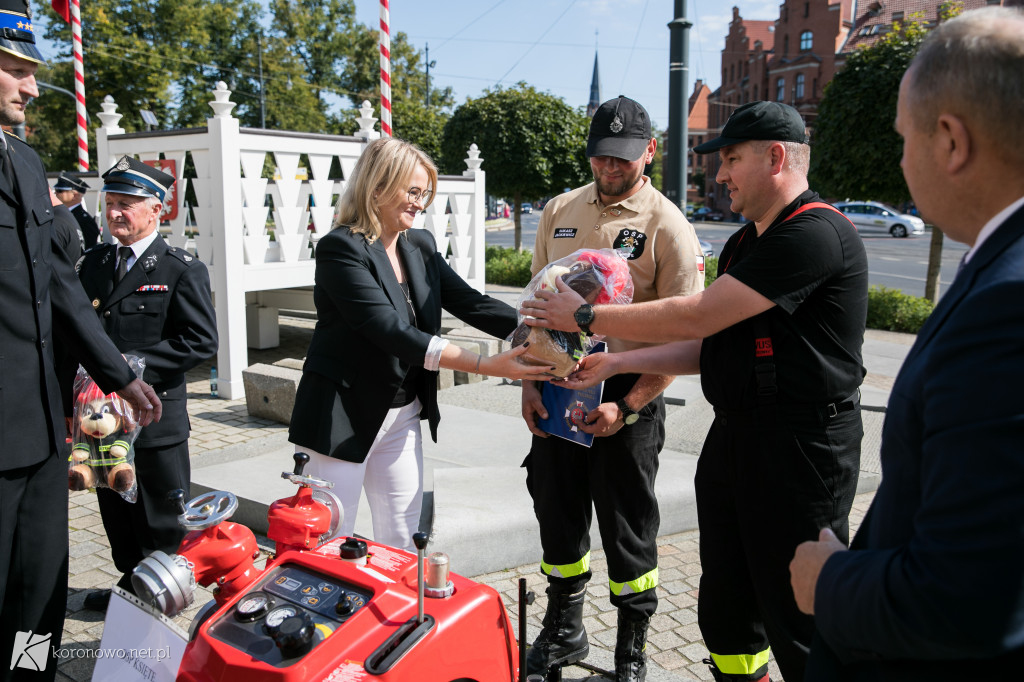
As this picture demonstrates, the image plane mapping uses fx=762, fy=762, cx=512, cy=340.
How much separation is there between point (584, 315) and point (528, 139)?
702 inches

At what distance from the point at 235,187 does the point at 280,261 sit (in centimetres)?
111

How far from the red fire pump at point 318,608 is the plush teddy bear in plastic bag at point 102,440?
142 cm

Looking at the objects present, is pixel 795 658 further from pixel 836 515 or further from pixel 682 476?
pixel 682 476

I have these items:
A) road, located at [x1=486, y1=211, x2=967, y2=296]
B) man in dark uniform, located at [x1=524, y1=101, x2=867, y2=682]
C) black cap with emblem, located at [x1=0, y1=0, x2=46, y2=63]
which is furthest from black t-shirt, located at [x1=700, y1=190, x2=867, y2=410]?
road, located at [x1=486, y1=211, x2=967, y2=296]

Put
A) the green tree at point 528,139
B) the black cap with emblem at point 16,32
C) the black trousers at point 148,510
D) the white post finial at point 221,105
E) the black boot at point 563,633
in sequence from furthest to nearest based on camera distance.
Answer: the green tree at point 528,139, the white post finial at point 221,105, the black trousers at point 148,510, the black boot at point 563,633, the black cap with emblem at point 16,32

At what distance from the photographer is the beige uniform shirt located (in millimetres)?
3100

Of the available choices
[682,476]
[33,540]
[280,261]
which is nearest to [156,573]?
[33,540]

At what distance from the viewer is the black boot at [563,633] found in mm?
3281

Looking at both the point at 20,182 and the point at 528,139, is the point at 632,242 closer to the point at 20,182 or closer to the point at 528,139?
the point at 20,182

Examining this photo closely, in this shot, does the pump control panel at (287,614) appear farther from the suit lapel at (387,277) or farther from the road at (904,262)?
the road at (904,262)

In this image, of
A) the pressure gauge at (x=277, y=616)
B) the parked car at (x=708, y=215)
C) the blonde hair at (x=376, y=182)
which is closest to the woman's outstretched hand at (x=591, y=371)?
the blonde hair at (x=376, y=182)

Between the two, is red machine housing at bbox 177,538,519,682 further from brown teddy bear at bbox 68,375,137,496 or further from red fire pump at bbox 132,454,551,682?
brown teddy bear at bbox 68,375,137,496

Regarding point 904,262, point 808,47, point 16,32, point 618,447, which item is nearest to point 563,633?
point 618,447

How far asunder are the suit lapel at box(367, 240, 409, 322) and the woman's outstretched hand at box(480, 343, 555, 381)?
45cm
